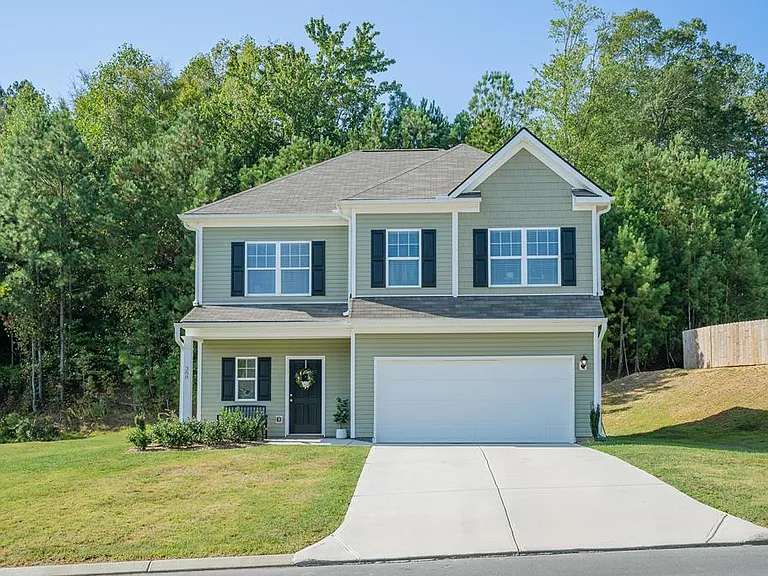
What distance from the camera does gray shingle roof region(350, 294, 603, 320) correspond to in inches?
792

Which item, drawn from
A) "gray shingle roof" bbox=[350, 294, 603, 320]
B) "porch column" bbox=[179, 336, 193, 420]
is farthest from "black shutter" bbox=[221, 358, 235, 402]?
"gray shingle roof" bbox=[350, 294, 603, 320]

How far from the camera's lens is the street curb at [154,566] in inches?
386

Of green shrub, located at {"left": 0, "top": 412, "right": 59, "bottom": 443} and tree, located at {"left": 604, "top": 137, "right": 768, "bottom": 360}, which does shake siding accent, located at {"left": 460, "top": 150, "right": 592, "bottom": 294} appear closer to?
tree, located at {"left": 604, "top": 137, "right": 768, "bottom": 360}

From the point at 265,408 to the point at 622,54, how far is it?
39137mm

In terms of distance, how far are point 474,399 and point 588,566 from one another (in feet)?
36.3

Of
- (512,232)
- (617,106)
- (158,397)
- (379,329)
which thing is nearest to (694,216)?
(617,106)

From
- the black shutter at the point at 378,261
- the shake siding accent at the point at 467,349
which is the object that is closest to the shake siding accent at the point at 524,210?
the shake siding accent at the point at 467,349

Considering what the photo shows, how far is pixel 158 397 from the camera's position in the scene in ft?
104

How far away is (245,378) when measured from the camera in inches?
869

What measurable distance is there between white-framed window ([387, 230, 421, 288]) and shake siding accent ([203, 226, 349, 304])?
5.12 feet

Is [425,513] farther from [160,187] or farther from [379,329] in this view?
[160,187]

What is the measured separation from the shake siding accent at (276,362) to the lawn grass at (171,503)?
4.01m

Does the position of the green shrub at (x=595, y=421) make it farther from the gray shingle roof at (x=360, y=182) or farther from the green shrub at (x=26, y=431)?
the green shrub at (x=26, y=431)

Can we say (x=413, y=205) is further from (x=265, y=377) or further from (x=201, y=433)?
(x=201, y=433)
